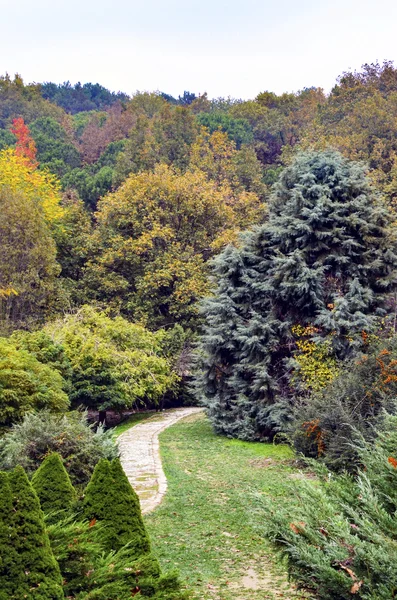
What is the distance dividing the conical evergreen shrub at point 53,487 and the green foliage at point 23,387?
7139 millimetres

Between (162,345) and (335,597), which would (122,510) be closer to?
(335,597)

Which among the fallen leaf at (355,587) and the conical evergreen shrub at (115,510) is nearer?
the fallen leaf at (355,587)

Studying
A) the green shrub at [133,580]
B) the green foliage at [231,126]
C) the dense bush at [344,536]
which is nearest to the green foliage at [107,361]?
the green shrub at [133,580]

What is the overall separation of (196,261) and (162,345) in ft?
12.3

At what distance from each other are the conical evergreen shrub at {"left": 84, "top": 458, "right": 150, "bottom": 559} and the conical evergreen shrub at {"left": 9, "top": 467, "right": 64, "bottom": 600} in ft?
4.60

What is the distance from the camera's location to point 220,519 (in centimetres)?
1003

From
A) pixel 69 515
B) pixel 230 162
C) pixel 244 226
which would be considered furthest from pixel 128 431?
pixel 230 162

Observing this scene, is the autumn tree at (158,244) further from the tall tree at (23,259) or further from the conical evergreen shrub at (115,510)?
the conical evergreen shrub at (115,510)

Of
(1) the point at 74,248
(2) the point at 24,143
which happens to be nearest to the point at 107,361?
(1) the point at 74,248

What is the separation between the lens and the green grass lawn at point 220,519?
7406mm

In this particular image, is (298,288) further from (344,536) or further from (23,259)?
(344,536)

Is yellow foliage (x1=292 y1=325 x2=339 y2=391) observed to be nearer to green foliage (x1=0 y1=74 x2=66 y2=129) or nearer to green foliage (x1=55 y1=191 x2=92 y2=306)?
green foliage (x1=55 y1=191 x2=92 y2=306)

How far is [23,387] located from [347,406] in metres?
6.49

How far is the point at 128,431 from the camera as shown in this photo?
20.7m
